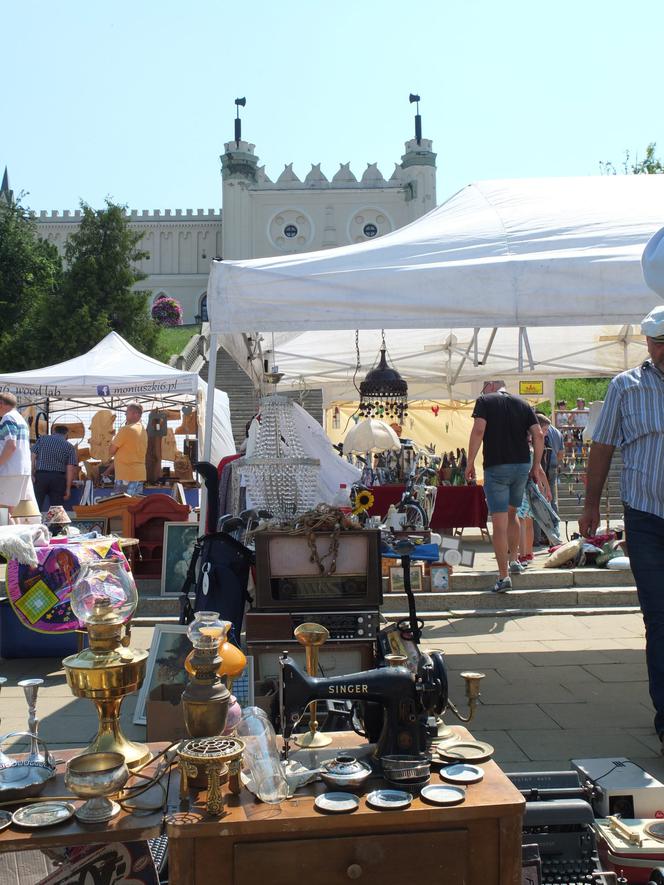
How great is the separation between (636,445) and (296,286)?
205 cm

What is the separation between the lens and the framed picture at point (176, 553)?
24.1 feet

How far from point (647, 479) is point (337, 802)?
239cm

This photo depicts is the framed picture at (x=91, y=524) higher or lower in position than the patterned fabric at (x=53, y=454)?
lower

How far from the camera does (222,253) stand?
5694 cm

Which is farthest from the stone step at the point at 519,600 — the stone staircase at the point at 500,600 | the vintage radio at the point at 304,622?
the vintage radio at the point at 304,622

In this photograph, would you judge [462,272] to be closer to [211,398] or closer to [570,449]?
[211,398]

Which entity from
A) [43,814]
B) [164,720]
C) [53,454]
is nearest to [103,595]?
[43,814]

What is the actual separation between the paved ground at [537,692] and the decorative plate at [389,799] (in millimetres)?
1905

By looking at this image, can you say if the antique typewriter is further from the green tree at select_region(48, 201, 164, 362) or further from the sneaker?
the green tree at select_region(48, 201, 164, 362)

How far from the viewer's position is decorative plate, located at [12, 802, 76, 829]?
5.83ft


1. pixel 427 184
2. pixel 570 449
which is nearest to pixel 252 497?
pixel 570 449

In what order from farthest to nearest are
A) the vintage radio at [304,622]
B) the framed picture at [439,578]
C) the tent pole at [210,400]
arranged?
the framed picture at [439,578]
the tent pole at [210,400]
the vintage radio at [304,622]

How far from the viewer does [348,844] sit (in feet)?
5.73

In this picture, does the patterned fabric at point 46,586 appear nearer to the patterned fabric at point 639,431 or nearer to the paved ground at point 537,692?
the paved ground at point 537,692
